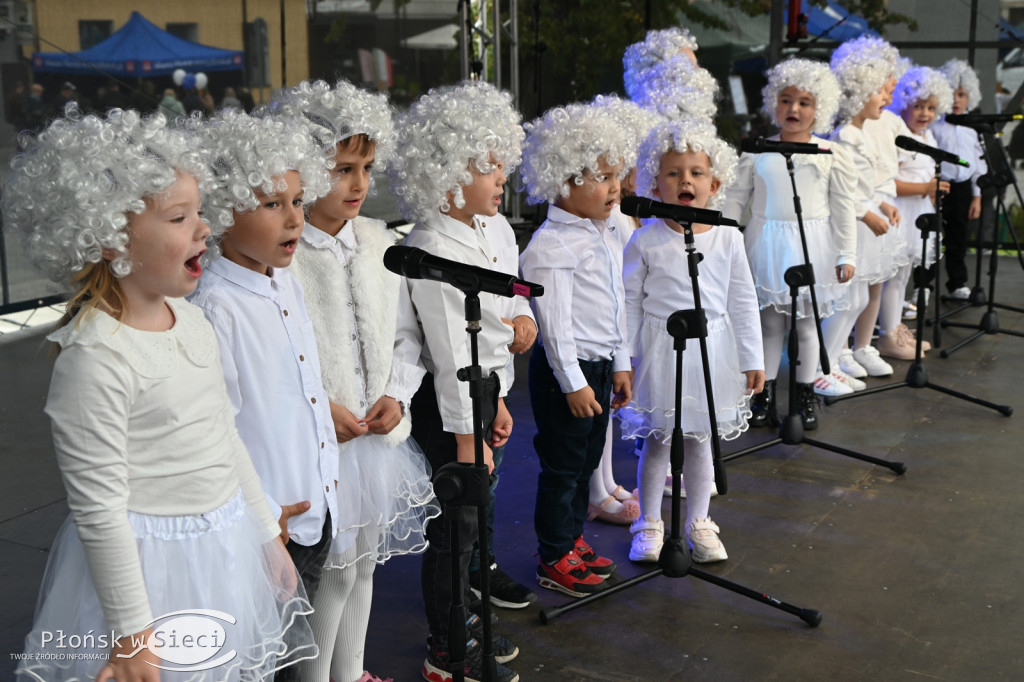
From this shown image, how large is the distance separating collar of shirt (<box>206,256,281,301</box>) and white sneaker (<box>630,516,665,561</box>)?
1.85 metres

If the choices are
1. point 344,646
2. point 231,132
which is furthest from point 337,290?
point 344,646

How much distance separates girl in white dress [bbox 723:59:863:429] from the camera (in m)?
4.68

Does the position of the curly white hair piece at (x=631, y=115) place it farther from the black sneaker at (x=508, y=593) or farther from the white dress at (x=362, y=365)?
the black sneaker at (x=508, y=593)

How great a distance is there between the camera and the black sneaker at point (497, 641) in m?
2.86

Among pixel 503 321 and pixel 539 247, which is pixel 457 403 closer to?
pixel 503 321

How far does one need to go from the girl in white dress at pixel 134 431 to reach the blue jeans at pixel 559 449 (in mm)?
1469

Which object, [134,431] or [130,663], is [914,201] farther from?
[130,663]

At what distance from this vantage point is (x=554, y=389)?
323cm

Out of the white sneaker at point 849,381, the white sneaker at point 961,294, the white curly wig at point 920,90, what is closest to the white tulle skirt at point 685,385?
the white sneaker at point 849,381

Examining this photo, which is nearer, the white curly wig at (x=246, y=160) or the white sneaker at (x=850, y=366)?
the white curly wig at (x=246, y=160)

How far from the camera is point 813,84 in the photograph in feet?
15.2

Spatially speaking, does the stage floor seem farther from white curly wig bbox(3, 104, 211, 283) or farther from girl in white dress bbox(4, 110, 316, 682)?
white curly wig bbox(3, 104, 211, 283)

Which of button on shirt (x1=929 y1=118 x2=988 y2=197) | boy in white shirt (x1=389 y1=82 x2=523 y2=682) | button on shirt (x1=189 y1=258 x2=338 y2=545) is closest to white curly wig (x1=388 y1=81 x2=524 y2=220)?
boy in white shirt (x1=389 y1=82 x2=523 y2=682)

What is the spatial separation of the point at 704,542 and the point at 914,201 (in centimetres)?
376
